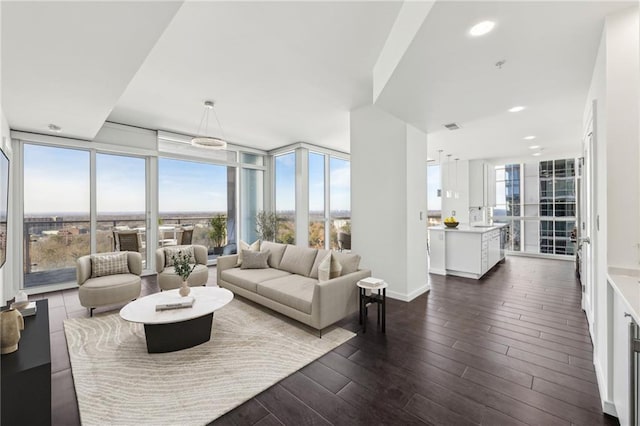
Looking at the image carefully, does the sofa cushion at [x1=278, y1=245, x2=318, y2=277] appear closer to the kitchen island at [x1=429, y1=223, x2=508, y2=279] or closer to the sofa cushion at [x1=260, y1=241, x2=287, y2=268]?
the sofa cushion at [x1=260, y1=241, x2=287, y2=268]

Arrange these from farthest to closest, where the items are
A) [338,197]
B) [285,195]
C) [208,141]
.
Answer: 1. [338,197]
2. [285,195]
3. [208,141]

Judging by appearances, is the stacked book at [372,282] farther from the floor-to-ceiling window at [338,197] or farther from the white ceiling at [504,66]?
the floor-to-ceiling window at [338,197]

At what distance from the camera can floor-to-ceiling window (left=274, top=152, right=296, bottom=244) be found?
697 centimetres

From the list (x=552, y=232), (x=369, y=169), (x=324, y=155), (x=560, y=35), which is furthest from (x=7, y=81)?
(x=552, y=232)

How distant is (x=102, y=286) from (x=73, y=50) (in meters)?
2.64

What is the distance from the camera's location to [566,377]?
2186mm

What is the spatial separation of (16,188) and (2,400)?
4506 mm

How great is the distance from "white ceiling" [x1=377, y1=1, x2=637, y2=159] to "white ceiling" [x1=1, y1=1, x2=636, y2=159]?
1cm

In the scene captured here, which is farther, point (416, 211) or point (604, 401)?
point (416, 211)

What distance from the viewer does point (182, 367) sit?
2.33 m

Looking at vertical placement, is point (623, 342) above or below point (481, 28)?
below

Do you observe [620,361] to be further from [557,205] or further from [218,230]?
[557,205]

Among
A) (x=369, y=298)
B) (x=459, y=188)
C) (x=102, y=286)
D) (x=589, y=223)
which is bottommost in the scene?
(x=369, y=298)

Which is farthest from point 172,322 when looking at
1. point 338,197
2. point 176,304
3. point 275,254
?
point 338,197
